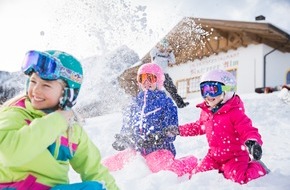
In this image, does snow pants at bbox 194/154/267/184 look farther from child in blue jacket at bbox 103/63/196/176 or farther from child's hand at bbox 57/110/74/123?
child's hand at bbox 57/110/74/123

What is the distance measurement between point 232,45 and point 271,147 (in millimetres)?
13052

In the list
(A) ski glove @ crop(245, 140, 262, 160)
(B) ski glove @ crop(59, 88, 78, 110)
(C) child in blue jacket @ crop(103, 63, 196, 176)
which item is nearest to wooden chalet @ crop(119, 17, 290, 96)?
(C) child in blue jacket @ crop(103, 63, 196, 176)

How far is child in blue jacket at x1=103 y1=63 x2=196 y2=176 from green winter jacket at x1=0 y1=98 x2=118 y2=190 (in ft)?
7.29

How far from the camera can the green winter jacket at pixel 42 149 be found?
205 centimetres

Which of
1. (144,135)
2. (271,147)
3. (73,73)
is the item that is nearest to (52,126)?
(73,73)

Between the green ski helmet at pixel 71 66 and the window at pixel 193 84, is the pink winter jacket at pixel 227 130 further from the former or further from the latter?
the window at pixel 193 84

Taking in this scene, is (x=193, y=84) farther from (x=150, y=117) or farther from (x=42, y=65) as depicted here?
(x=42, y=65)

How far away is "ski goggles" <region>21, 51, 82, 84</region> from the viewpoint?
228 centimetres

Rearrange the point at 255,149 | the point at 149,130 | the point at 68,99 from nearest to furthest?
1. the point at 68,99
2. the point at 255,149
3. the point at 149,130

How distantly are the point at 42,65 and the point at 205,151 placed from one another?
13.0 feet

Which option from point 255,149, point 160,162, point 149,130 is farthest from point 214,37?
point 255,149

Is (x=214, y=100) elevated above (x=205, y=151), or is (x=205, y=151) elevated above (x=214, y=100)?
(x=214, y=100)

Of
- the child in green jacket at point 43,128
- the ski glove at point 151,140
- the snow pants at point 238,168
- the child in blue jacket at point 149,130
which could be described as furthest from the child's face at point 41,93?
the ski glove at point 151,140

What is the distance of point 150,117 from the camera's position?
533 centimetres
